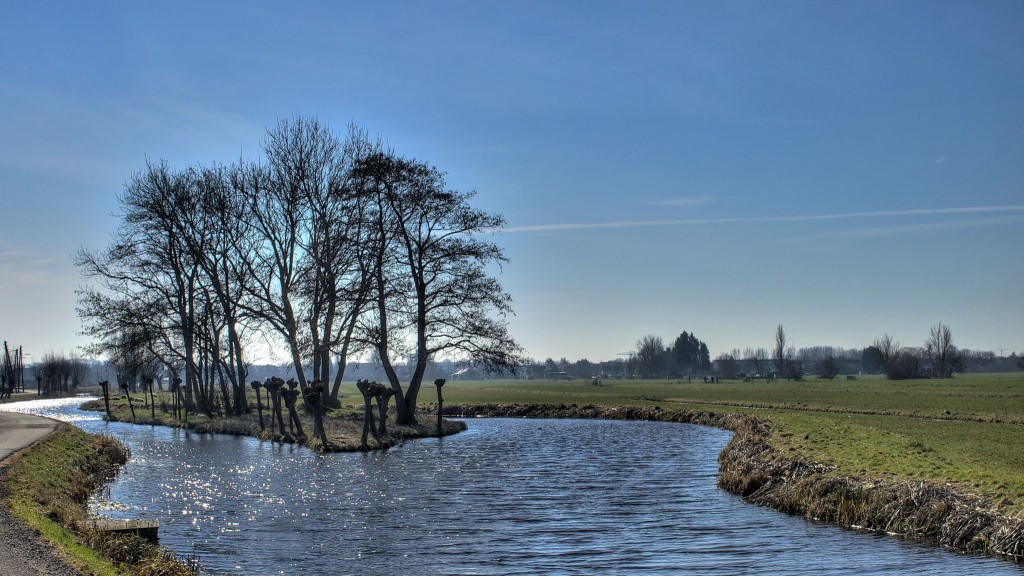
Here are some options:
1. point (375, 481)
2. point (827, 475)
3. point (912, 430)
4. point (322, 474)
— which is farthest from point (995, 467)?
point (322, 474)

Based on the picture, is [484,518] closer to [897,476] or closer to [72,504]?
[72,504]

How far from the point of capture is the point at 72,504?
728 inches

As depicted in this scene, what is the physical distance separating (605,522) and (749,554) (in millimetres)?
4031

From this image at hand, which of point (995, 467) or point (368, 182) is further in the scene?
point (368, 182)

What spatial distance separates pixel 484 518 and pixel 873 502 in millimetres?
8243

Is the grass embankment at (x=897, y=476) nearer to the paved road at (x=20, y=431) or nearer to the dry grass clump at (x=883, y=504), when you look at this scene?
the dry grass clump at (x=883, y=504)


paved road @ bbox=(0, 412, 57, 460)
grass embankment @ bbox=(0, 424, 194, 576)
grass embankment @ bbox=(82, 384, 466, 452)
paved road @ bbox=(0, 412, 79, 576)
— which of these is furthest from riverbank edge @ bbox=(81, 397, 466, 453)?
paved road @ bbox=(0, 412, 79, 576)

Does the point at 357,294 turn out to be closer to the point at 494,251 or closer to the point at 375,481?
the point at 494,251

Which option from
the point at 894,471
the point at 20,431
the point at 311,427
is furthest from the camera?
the point at 311,427

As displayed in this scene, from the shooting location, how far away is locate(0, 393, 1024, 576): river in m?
14.8

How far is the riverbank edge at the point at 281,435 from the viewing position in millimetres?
35281

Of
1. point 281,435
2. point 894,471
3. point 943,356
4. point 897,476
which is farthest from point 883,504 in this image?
point 943,356

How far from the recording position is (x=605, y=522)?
18.6 m

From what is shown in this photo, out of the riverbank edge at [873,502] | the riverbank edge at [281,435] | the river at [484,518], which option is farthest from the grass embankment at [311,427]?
the riverbank edge at [873,502]
